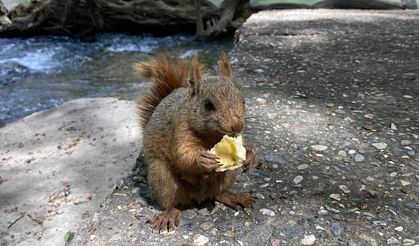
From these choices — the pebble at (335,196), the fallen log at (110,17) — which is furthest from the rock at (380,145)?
the fallen log at (110,17)

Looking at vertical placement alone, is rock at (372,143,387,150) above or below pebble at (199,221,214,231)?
below

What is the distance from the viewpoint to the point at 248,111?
3.27m

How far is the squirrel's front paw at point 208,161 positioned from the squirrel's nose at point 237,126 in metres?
0.13

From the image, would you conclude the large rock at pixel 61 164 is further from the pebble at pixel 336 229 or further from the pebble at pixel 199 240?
the pebble at pixel 336 229

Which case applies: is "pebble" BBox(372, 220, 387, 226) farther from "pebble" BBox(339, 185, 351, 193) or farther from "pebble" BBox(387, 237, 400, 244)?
"pebble" BBox(339, 185, 351, 193)

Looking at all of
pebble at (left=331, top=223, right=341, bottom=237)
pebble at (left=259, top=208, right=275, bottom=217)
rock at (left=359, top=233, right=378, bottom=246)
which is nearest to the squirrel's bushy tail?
pebble at (left=259, top=208, right=275, bottom=217)

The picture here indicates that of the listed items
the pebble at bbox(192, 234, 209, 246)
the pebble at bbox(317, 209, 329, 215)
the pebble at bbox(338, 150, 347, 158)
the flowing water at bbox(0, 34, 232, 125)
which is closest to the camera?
the pebble at bbox(192, 234, 209, 246)

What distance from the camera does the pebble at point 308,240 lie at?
6.63 feet

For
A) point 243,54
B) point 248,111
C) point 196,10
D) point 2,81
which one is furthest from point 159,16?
point 248,111

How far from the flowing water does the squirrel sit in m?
3.32

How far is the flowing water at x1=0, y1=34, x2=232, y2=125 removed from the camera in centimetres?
704

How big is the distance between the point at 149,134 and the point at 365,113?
5.37ft

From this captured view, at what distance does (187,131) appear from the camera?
6.40ft

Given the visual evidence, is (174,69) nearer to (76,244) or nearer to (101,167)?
(76,244)
